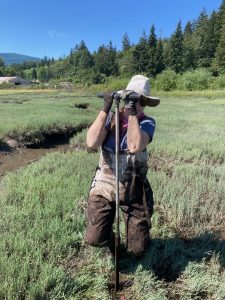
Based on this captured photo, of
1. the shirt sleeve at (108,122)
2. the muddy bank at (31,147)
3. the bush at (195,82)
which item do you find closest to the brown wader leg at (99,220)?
the shirt sleeve at (108,122)

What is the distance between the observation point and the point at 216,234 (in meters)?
4.35

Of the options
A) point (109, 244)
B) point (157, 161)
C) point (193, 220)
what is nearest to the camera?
point (109, 244)

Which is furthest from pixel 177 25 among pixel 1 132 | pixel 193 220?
pixel 193 220

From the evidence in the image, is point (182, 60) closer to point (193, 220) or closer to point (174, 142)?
point (174, 142)

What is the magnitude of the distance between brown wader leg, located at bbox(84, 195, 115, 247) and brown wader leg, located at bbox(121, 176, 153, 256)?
17 centimetres

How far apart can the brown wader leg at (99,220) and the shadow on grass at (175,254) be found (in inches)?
20.2

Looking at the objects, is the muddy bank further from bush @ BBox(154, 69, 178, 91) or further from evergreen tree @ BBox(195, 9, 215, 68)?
evergreen tree @ BBox(195, 9, 215, 68)

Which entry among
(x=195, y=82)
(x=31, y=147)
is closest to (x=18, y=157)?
(x=31, y=147)

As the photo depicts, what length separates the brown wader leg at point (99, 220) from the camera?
3.32m

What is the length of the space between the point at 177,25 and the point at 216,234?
90.6m

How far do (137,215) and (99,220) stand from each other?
0.36 m

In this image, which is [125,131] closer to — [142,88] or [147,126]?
[147,126]

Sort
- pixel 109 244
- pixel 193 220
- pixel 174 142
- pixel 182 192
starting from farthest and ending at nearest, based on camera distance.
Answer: pixel 174 142, pixel 182 192, pixel 193 220, pixel 109 244

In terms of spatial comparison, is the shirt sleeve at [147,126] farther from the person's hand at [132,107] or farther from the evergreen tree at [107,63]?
the evergreen tree at [107,63]
